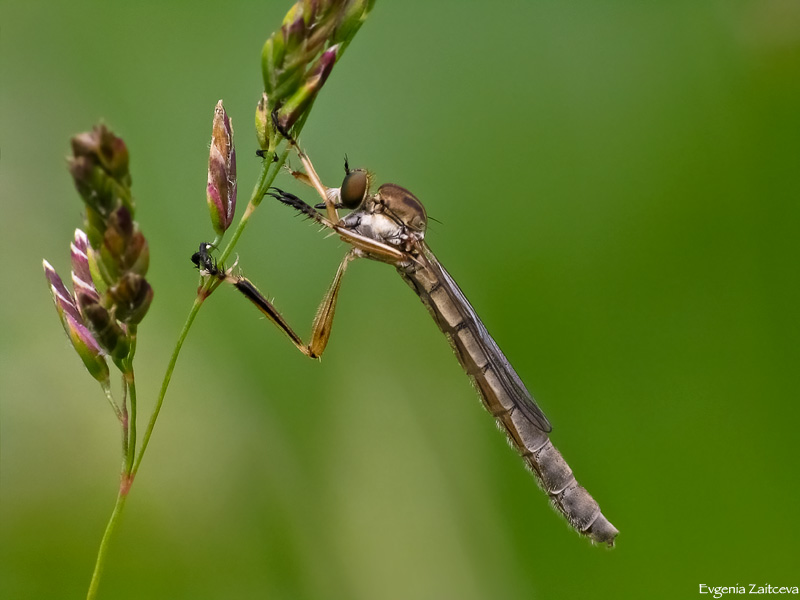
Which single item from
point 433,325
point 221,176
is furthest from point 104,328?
point 433,325

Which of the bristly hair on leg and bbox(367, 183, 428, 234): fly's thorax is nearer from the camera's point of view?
the bristly hair on leg

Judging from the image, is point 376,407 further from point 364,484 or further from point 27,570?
point 27,570

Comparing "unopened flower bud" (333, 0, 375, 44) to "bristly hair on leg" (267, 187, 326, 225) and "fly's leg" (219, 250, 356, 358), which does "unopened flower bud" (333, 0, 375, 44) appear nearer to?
"bristly hair on leg" (267, 187, 326, 225)

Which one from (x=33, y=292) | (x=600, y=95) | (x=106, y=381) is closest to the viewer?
(x=106, y=381)

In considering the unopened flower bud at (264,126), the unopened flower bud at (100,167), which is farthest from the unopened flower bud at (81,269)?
the unopened flower bud at (264,126)

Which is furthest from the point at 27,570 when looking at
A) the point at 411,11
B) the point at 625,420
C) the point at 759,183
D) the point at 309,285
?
the point at 759,183

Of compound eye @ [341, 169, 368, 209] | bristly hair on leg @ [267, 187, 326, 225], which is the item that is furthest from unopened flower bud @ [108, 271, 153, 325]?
compound eye @ [341, 169, 368, 209]

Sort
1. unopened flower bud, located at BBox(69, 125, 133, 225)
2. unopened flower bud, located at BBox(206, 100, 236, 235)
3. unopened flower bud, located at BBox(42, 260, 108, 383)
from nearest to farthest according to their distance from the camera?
unopened flower bud, located at BBox(69, 125, 133, 225), unopened flower bud, located at BBox(42, 260, 108, 383), unopened flower bud, located at BBox(206, 100, 236, 235)
